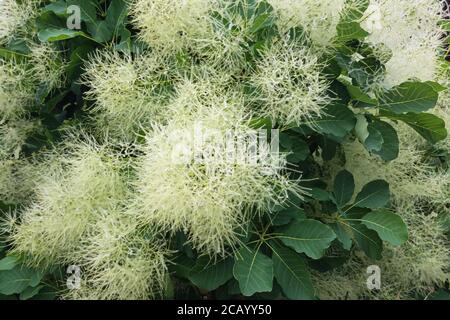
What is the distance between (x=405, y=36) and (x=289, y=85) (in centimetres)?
44

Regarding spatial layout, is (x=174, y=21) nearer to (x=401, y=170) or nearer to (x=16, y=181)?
(x=16, y=181)

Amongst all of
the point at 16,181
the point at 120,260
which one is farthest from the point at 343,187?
the point at 16,181

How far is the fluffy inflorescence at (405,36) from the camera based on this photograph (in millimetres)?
1507

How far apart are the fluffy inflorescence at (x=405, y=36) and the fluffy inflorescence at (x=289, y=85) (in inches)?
8.3

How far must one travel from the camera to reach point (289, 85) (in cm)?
139

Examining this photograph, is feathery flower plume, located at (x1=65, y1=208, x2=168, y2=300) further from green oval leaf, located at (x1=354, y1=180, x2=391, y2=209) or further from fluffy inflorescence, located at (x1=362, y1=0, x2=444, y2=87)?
fluffy inflorescence, located at (x1=362, y1=0, x2=444, y2=87)

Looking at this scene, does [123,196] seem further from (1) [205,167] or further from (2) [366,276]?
(2) [366,276]

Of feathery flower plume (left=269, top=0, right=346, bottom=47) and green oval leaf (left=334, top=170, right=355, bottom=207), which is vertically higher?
feathery flower plume (left=269, top=0, right=346, bottom=47)

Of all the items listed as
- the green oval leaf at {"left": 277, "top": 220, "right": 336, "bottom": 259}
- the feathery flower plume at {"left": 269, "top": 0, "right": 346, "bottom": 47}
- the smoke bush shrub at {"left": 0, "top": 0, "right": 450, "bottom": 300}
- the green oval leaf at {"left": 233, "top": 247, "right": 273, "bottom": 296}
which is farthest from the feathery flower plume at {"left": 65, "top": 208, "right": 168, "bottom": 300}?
the feathery flower plume at {"left": 269, "top": 0, "right": 346, "bottom": 47}

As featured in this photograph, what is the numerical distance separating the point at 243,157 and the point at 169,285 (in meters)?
0.40

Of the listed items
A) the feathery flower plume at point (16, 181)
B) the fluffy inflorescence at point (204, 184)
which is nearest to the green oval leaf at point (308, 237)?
the fluffy inflorescence at point (204, 184)

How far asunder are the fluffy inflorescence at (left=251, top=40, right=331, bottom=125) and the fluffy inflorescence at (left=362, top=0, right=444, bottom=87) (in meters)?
0.21

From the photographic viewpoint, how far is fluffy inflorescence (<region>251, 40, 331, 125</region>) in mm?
1367

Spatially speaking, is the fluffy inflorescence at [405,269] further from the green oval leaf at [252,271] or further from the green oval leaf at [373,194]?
the green oval leaf at [252,271]
